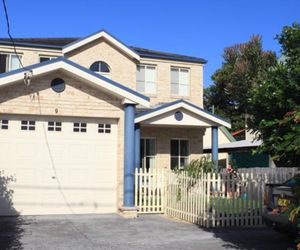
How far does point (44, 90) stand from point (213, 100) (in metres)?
35.1

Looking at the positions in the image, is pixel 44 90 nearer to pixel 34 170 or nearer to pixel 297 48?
pixel 34 170

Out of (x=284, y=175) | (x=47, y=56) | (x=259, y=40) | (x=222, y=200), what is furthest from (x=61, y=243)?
(x=259, y=40)

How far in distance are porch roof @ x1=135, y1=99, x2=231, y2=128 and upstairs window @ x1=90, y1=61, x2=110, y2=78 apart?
215 inches

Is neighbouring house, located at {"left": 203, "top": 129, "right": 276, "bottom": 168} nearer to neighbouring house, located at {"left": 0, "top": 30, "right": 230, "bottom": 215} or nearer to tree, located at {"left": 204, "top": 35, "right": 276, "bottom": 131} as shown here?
tree, located at {"left": 204, "top": 35, "right": 276, "bottom": 131}

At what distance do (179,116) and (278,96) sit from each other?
28.4 ft

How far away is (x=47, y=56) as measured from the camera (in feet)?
72.0

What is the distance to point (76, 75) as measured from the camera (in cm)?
1474

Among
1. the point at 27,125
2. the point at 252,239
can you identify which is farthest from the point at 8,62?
the point at 252,239

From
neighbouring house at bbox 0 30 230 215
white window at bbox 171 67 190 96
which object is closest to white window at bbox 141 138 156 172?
neighbouring house at bbox 0 30 230 215

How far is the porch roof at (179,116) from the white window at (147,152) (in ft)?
8.39

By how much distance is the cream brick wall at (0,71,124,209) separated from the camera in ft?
47.0

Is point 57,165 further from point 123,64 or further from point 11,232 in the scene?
point 123,64

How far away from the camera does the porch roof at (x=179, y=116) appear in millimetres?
17578

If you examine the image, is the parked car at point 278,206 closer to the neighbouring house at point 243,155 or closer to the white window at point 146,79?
the white window at point 146,79
